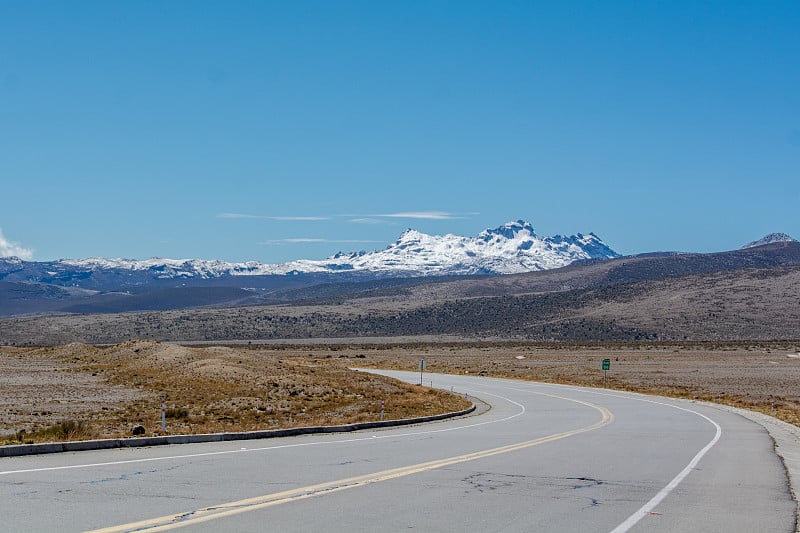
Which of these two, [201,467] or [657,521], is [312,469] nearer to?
[201,467]

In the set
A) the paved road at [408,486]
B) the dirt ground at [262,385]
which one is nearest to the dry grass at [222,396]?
the dirt ground at [262,385]

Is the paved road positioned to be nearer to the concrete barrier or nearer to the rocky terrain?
the concrete barrier

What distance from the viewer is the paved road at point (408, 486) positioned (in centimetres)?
1005

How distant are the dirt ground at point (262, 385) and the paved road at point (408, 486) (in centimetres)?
498

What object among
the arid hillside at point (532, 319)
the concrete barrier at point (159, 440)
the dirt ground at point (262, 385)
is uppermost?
the arid hillside at point (532, 319)

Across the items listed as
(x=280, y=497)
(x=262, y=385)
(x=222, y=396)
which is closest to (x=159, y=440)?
(x=280, y=497)

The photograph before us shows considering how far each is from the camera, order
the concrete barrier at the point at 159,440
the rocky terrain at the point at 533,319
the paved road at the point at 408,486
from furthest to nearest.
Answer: the rocky terrain at the point at 533,319, the concrete barrier at the point at 159,440, the paved road at the point at 408,486

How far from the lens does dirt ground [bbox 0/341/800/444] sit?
28.0 m

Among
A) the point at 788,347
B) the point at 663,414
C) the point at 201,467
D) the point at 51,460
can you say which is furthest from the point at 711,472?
the point at 788,347

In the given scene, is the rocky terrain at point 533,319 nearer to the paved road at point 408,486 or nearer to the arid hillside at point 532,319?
the arid hillside at point 532,319

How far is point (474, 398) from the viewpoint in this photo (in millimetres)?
42312

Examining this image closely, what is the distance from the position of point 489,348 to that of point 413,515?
106m

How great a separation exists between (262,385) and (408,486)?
3117cm

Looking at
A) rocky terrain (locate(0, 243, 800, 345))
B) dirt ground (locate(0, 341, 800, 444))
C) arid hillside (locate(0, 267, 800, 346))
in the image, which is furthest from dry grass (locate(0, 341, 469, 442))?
rocky terrain (locate(0, 243, 800, 345))
